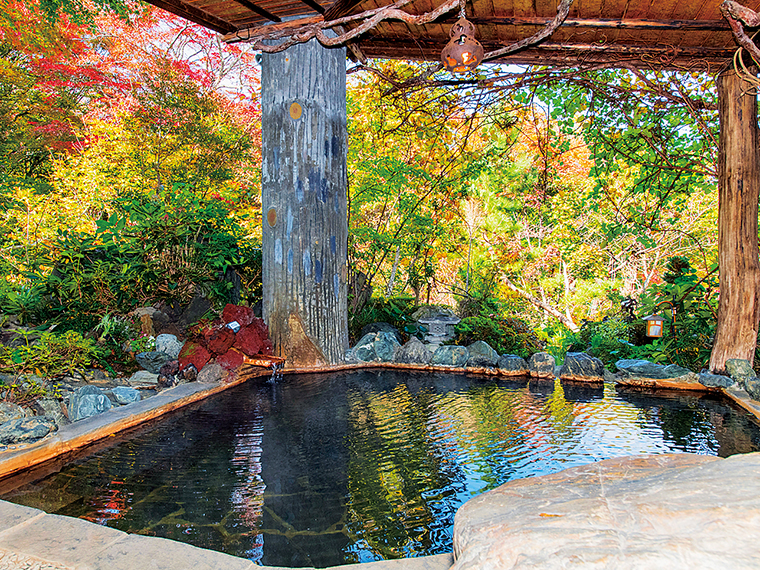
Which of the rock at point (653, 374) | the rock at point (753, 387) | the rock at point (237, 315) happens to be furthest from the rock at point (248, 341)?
the rock at point (753, 387)

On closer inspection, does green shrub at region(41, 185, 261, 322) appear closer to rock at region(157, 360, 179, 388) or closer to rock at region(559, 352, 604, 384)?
rock at region(157, 360, 179, 388)

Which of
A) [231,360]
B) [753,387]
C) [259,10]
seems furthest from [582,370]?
[259,10]

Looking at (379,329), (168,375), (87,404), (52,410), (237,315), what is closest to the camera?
(52,410)

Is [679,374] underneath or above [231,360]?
underneath

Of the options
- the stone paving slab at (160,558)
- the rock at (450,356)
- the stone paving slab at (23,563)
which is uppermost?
the rock at (450,356)

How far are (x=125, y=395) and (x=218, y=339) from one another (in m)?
1.21

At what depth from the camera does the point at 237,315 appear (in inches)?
196

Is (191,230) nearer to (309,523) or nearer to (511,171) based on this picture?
(309,523)

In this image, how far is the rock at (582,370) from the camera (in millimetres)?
4758

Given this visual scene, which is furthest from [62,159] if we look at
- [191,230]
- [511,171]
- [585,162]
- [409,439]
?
[585,162]

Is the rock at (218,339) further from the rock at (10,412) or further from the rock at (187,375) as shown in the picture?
the rock at (10,412)

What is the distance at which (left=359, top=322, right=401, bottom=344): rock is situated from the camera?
249 inches

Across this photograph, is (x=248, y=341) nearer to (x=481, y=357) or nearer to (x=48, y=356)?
(x=48, y=356)

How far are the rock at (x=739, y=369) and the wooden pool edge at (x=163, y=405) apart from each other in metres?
0.28
